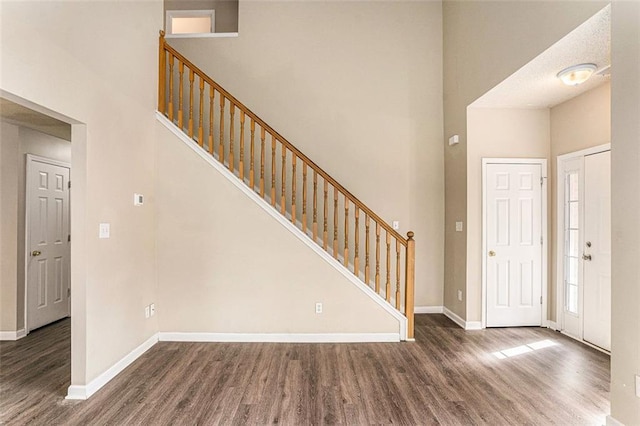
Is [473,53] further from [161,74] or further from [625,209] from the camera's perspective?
[161,74]

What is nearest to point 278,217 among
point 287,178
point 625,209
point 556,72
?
point 287,178

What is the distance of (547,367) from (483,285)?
1.23 metres

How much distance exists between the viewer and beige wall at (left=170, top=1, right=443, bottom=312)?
4.95m

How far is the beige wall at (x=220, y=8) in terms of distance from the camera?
5281 millimetres

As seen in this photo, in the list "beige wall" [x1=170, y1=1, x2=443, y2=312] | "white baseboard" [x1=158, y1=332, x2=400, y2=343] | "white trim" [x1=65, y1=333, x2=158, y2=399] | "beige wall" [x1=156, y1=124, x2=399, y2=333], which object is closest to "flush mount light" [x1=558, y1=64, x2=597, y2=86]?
"beige wall" [x1=170, y1=1, x2=443, y2=312]

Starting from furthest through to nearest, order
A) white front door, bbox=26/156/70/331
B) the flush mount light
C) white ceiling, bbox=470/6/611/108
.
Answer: white front door, bbox=26/156/70/331 < the flush mount light < white ceiling, bbox=470/6/611/108

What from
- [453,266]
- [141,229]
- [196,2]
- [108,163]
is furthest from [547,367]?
[196,2]

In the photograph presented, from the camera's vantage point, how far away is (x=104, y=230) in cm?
288

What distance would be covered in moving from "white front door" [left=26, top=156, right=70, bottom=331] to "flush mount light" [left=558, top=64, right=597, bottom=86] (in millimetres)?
5798

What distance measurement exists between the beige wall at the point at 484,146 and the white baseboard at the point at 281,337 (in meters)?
1.41

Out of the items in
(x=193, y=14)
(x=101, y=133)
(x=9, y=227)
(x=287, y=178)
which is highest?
(x=193, y=14)

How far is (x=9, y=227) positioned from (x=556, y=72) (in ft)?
19.7

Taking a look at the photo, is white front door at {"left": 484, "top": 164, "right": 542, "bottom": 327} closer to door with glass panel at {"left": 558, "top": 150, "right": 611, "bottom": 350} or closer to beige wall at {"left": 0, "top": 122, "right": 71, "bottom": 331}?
door with glass panel at {"left": 558, "top": 150, "right": 611, "bottom": 350}

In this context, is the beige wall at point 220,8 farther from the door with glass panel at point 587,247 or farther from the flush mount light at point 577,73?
the door with glass panel at point 587,247
